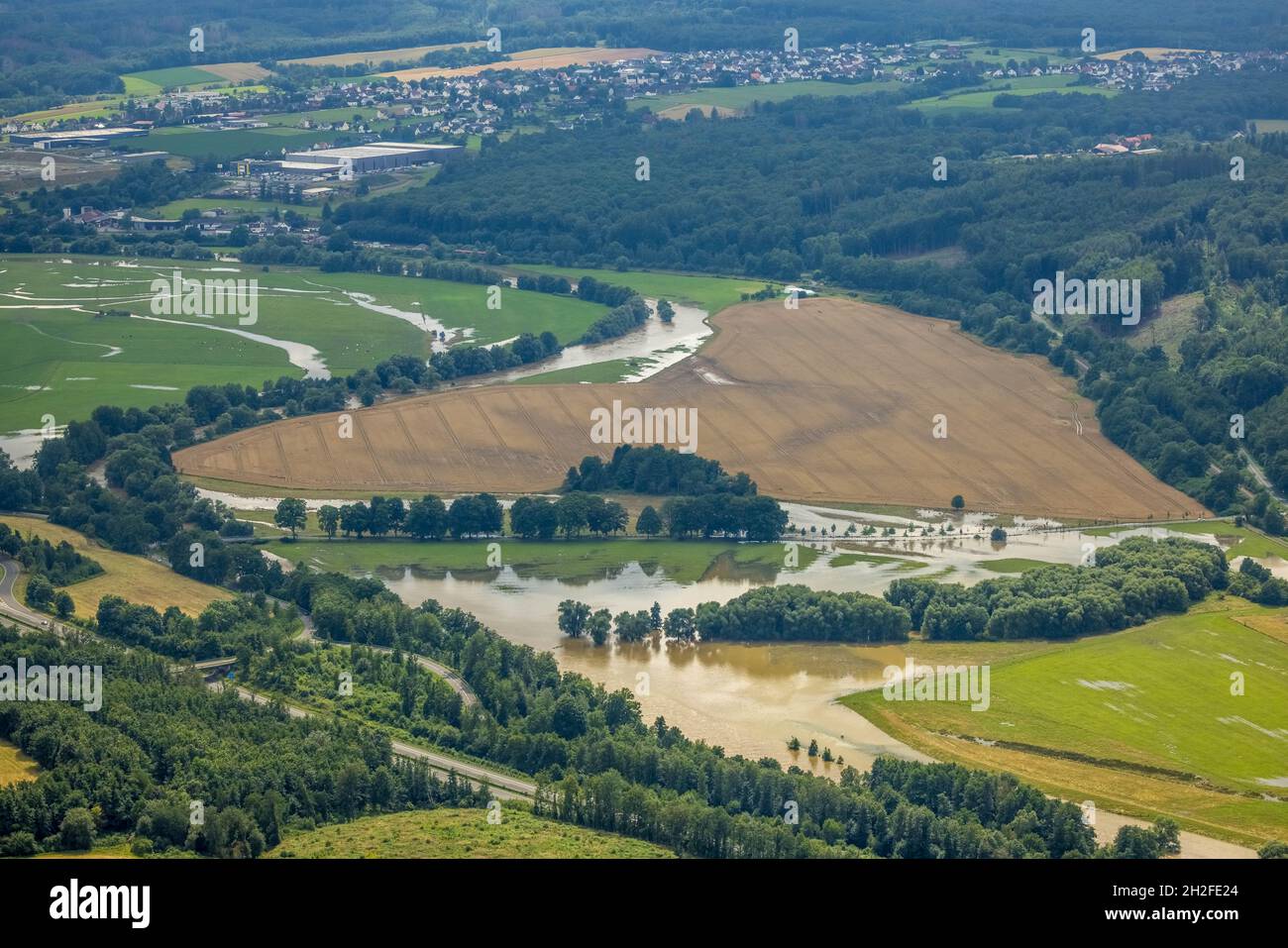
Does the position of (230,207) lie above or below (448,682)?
above

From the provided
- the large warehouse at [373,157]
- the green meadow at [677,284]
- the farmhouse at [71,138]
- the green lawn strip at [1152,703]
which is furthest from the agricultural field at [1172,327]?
the farmhouse at [71,138]

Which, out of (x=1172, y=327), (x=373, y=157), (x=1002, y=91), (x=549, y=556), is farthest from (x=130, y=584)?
(x=1002, y=91)

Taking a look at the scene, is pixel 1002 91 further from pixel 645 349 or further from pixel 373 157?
pixel 645 349

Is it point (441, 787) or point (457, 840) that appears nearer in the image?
point (457, 840)

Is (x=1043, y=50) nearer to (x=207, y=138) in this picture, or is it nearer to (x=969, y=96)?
(x=969, y=96)

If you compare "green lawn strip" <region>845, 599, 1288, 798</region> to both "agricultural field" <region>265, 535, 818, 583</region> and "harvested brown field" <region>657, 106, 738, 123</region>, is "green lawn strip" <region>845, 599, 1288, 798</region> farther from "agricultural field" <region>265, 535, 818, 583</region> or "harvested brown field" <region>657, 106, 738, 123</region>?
"harvested brown field" <region>657, 106, 738, 123</region>
